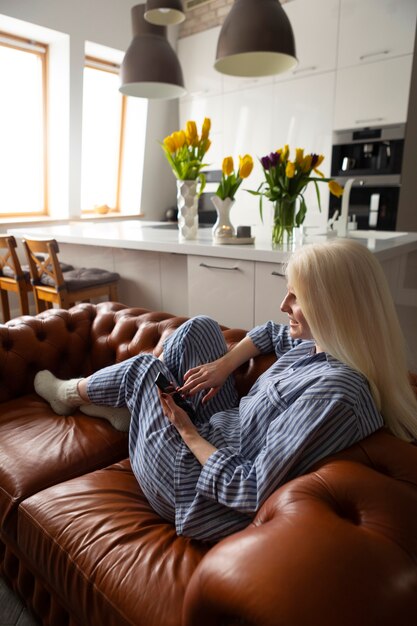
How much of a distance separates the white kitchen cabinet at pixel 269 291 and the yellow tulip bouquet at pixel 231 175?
1.61 feet

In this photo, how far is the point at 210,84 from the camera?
5.16 m

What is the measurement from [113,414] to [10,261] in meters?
2.29

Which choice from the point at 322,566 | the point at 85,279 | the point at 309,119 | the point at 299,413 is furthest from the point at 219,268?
the point at 309,119

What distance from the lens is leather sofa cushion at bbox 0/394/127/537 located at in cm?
124

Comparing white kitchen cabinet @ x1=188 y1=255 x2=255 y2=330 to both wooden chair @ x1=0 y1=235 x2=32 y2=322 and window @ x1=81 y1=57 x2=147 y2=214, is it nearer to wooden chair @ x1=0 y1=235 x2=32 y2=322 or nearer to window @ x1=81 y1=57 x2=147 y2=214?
wooden chair @ x1=0 y1=235 x2=32 y2=322

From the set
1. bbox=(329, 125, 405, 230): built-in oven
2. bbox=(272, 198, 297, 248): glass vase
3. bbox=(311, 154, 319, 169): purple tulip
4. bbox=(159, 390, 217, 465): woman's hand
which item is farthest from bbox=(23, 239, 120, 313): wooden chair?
bbox=(329, 125, 405, 230): built-in oven

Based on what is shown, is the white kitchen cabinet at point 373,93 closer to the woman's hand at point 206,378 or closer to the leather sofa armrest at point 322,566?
the woman's hand at point 206,378

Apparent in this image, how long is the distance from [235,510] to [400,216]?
3690 mm

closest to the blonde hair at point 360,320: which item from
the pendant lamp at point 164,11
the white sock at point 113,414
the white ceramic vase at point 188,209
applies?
the white sock at point 113,414

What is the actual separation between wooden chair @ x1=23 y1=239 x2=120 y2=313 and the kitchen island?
0.11m

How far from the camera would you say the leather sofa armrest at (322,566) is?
1.87 ft

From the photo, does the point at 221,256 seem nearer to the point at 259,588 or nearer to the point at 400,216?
the point at 259,588

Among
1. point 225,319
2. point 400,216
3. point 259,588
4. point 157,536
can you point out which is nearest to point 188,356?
point 157,536

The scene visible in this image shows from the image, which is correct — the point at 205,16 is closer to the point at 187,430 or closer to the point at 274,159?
the point at 274,159
